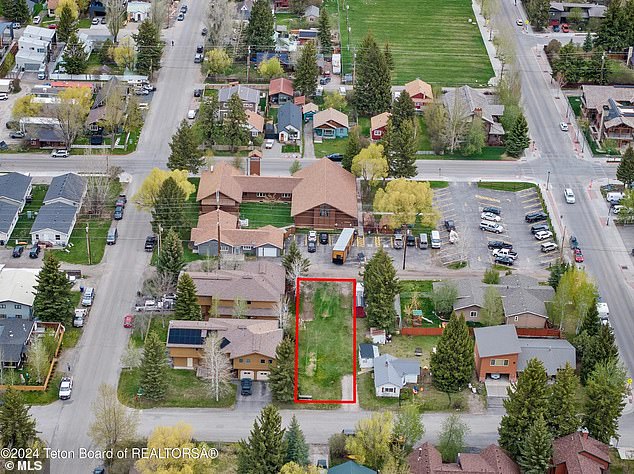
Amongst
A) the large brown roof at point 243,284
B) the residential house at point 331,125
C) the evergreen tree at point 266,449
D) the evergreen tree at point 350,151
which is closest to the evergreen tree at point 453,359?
the large brown roof at point 243,284

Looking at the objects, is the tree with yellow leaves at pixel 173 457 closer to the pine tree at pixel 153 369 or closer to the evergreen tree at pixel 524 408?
the pine tree at pixel 153 369

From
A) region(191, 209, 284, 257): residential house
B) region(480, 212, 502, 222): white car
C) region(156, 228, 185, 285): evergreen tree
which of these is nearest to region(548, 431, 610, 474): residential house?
region(191, 209, 284, 257): residential house

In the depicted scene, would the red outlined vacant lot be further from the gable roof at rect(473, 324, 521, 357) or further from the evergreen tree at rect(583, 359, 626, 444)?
the evergreen tree at rect(583, 359, 626, 444)

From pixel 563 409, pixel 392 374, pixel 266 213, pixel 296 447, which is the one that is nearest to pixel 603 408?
pixel 563 409

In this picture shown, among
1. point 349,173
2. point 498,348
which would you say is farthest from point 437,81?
point 498,348

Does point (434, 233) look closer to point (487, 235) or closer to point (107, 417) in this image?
point (487, 235)

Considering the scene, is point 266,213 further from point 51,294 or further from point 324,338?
point 51,294
